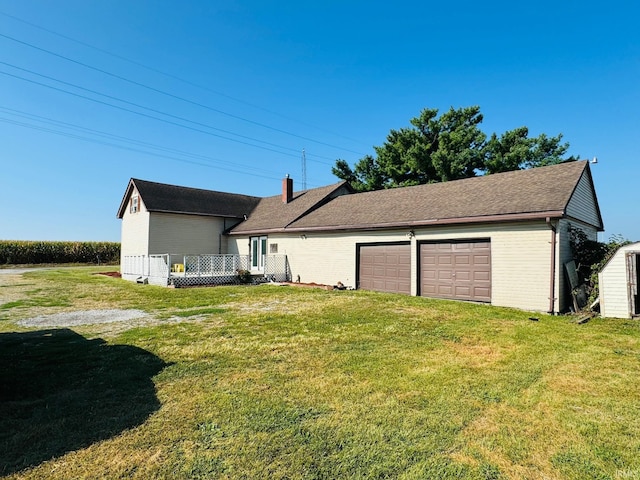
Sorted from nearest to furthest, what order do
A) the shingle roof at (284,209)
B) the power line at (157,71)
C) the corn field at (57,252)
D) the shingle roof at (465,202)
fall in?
the shingle roof at (465,202) → the power line at (157,71) → the shingle roof at (284,209) → the corn field at (57,252)

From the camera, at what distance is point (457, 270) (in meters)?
11.7

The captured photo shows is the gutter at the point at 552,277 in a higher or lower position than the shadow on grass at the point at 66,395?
higher

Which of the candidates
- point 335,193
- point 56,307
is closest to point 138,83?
point 335,193

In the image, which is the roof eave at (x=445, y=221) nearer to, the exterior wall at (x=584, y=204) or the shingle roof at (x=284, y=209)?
the exterior wall at (x=584, y=204)

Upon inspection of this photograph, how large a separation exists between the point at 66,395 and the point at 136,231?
18.6m

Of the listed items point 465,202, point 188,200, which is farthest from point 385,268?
point 188,200

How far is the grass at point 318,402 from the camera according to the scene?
2.61m

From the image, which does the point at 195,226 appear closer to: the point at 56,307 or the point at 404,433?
the point at 56,307

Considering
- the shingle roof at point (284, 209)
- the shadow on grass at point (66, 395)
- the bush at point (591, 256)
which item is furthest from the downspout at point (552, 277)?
the shingle roof at point (284, 209)

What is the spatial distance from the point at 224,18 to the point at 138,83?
8055 mm

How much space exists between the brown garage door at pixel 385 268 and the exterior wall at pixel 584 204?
5476mm

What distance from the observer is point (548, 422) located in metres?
3.28

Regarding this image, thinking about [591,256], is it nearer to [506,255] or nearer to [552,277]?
[552,277]

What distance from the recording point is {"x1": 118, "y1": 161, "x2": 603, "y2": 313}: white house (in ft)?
33.0
